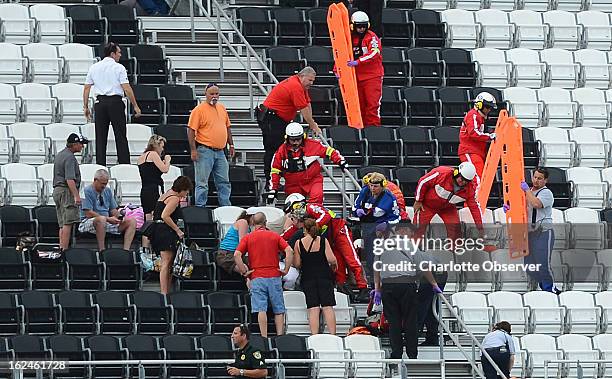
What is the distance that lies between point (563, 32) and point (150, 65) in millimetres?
5624

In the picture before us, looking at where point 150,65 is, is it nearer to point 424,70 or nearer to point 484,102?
→ point 424,70

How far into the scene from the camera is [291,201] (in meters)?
22.6

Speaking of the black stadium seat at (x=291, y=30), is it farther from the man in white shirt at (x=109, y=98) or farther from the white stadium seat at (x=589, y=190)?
the white stadium seat at (x=589, y=190)

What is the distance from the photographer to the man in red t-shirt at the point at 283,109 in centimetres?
2417

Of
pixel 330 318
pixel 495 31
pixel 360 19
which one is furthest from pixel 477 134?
pixel 495 31

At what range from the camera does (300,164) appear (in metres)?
23.1

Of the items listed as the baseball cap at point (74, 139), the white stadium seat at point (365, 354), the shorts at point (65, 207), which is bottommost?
the white stadium seat at point (365, 354)

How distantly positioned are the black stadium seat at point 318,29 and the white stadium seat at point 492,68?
5.90ft

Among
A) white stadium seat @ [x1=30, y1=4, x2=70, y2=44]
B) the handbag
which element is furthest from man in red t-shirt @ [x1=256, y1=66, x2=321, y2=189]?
white stadium seat @ [x1=30, y1=4, x2=70, y2=44]

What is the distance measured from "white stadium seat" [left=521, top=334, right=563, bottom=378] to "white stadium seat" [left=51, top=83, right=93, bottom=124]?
572 centimetres

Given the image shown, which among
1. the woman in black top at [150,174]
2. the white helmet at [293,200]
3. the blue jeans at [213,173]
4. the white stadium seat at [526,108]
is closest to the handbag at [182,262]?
the woman in black top at [150,174]

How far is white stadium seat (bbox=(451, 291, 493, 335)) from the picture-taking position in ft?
75.2

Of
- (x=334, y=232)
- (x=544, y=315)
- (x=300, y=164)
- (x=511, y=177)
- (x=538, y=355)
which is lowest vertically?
(x=538, y=355)

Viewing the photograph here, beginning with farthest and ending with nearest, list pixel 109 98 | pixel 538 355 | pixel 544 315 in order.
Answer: pixel 109 98
pixel 544 315
pixel 538 355
